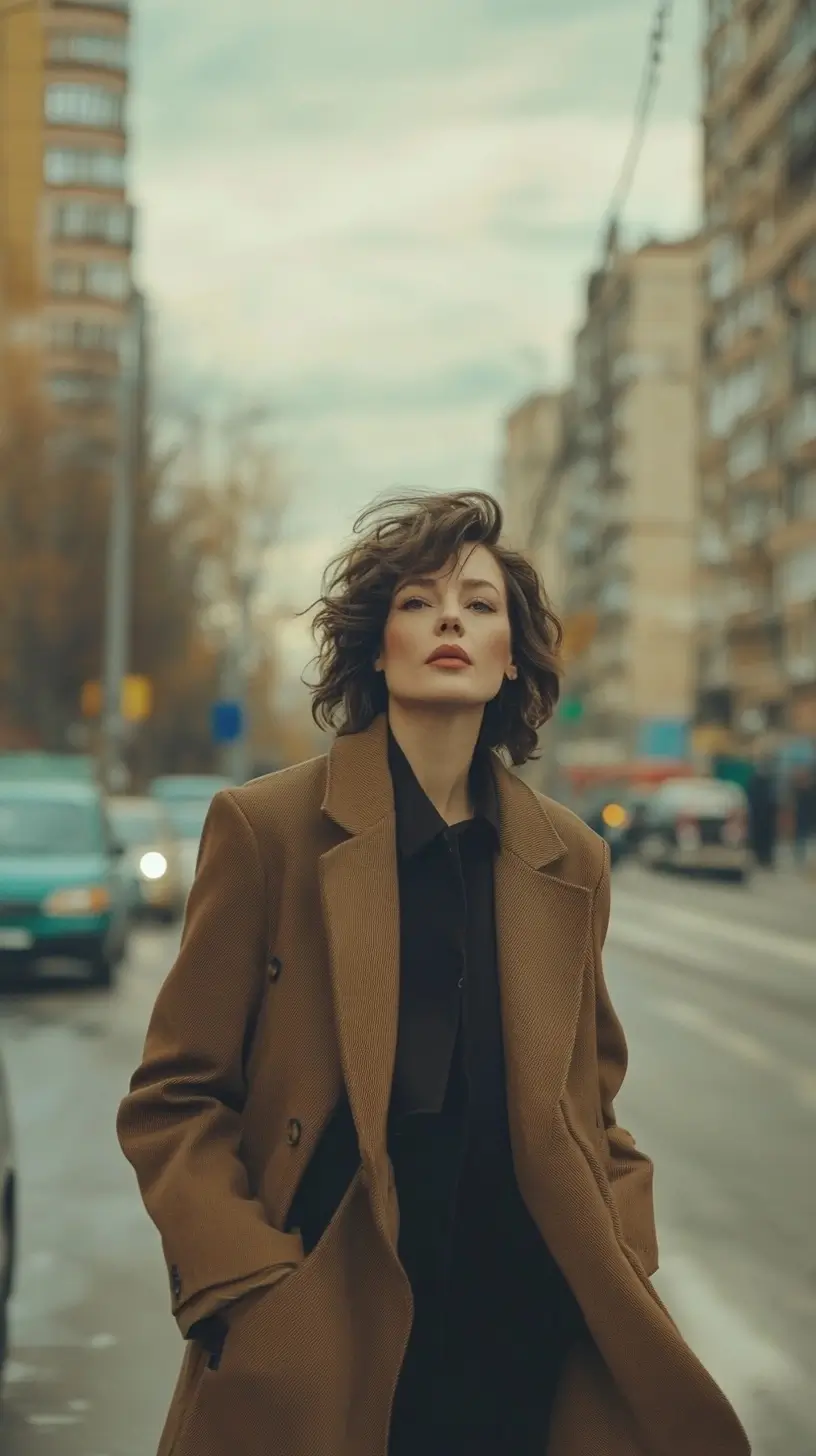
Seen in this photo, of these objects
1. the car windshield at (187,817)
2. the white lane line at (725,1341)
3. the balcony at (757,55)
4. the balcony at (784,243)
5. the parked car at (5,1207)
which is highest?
the balcony at (757,55)

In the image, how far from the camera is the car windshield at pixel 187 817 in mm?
34906

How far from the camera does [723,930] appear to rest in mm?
27875

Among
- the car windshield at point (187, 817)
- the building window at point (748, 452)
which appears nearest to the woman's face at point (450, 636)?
the car windshield at point (187, 817)

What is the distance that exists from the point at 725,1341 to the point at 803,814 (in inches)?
1976

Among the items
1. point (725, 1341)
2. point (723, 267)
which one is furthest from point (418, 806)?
point (723, 267)

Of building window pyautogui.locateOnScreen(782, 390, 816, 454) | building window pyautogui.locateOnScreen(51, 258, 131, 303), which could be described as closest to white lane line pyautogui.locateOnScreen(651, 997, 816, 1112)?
building window pyautogui.locateOnScreen(782, 390, 816, 454)

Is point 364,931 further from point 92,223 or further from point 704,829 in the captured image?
point 92,223

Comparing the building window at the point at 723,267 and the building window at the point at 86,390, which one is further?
the building window at the point at 723,267

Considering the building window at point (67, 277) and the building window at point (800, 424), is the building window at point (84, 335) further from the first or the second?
the building window at point (800, 424)

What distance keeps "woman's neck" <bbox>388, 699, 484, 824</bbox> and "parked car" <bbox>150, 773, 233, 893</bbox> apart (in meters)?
24.4

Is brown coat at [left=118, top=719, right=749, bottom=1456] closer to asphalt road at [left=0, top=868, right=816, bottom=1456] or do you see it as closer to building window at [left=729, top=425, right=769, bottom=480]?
asphalt road at [left=0, top=868, right=816, bottom=1456]

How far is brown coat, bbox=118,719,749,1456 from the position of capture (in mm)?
2941

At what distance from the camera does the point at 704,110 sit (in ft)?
271

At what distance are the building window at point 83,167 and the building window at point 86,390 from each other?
18.4 feet
